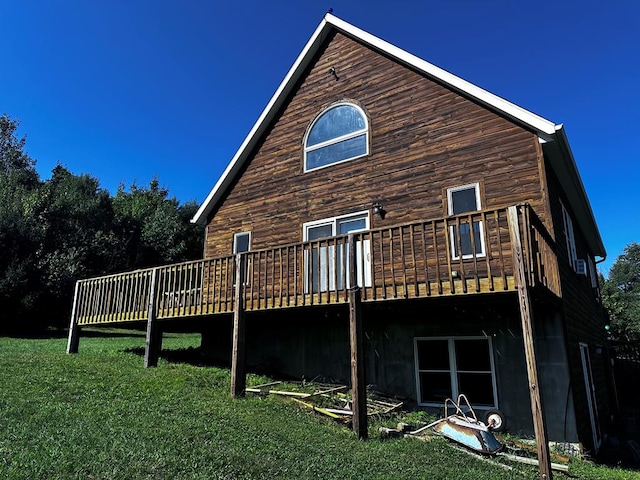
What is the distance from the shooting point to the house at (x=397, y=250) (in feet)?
23.7

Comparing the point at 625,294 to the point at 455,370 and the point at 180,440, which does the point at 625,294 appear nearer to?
the point at 455,370

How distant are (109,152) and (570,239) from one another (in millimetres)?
29483

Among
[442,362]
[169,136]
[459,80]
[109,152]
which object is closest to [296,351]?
[442,362]

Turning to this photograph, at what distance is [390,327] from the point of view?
9594 mm

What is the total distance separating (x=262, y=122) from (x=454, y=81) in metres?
5.79

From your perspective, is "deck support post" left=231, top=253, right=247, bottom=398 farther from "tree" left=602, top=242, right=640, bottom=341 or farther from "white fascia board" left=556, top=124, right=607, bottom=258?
"tree" left=602, top=242, right=640, bottom=341

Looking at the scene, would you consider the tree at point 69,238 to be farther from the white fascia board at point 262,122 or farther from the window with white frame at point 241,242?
the window with white frame at point 241,242

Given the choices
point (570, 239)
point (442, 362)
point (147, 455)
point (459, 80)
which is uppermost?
point (459, 80)

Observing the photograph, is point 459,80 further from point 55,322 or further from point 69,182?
point 69,182

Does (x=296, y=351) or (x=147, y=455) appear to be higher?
(x=296, y=351)

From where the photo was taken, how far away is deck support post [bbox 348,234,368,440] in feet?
21.1

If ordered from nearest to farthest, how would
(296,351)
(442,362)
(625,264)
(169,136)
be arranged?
(442,362) → (296,351) → (169,136) → (625,264)

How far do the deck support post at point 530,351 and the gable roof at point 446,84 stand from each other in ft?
10.9

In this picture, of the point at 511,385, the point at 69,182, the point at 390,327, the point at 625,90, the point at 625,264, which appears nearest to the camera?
the point at 511,385
